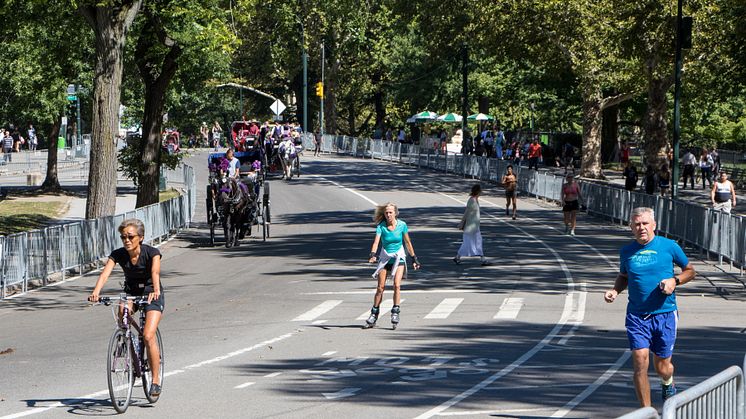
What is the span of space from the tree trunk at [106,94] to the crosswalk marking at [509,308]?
11939 mm

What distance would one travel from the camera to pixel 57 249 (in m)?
24.8

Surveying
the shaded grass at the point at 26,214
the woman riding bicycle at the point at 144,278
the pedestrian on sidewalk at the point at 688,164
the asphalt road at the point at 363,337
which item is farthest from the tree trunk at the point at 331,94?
the woman riding bicycle at the point at 144,278

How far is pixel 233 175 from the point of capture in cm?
3256

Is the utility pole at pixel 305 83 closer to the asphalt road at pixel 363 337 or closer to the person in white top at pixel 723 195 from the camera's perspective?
the asphalt road at pixel 363 337

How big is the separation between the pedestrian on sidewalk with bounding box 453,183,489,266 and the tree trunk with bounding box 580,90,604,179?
29548 mm

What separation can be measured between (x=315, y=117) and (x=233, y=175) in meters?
74.3

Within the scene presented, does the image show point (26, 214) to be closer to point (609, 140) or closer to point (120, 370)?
point (120, 370)

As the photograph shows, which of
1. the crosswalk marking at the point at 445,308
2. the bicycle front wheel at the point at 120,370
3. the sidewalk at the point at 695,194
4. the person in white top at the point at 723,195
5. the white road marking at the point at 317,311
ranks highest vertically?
the person in white top at the point at 723,195

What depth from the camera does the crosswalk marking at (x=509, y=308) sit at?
19328 millimetres

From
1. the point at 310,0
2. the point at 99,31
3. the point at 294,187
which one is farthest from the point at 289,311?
the point at 310,0

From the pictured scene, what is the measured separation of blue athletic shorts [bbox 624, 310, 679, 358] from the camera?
10.6 m

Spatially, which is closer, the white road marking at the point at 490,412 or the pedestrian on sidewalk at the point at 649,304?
the pedestrian on sidewalk at the point at 649,304

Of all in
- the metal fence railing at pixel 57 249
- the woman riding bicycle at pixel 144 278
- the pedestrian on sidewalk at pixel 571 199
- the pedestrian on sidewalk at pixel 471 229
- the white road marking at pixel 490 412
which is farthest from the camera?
the pedestrian on sidewalk at pixel 571 199

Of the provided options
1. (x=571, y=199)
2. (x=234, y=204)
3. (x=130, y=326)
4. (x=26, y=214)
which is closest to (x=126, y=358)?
(x=130, y=326)
